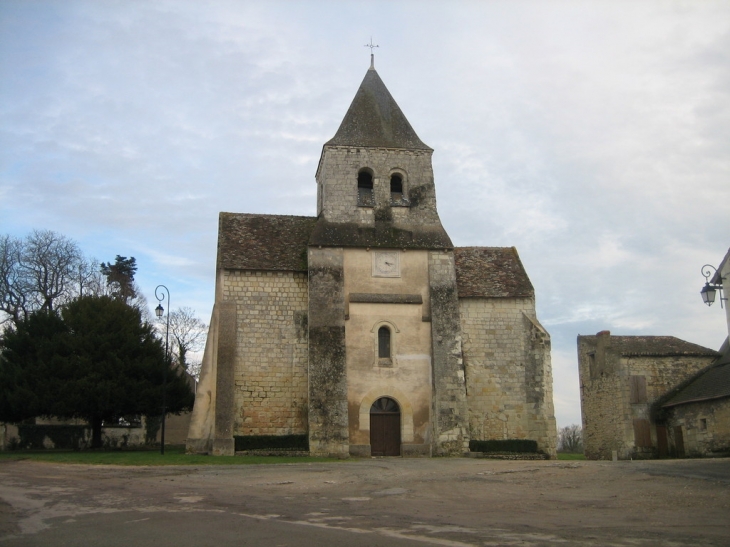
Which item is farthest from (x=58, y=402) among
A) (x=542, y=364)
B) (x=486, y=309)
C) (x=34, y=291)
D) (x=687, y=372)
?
(x=687, y=372)

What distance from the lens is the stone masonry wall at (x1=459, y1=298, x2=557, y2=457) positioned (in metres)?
26.5

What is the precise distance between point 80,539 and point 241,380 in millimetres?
16627

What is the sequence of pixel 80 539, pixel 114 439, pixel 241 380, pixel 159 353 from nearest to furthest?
pixel 80 539 → pixel 241 380 → pixel 159 353 → pixel 114 439

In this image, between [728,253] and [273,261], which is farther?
[273,261]

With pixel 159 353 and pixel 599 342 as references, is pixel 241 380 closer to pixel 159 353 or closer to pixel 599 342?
pixel 159 353

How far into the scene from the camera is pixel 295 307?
26641 mm

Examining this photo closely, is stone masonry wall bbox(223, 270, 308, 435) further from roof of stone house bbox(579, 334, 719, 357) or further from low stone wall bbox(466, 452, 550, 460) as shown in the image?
roof of stone house bbox(579, 334, 719, 357)

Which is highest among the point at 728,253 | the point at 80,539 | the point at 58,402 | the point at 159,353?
the point at 728,253

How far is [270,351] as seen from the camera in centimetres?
2605

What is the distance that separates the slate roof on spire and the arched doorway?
1063 centimetres

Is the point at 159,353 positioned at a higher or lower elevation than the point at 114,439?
higher

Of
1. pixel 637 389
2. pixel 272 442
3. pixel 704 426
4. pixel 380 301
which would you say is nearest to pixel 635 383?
pixel 637 389

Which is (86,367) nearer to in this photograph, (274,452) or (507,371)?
(274,452)

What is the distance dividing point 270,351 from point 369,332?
12.5 feet
